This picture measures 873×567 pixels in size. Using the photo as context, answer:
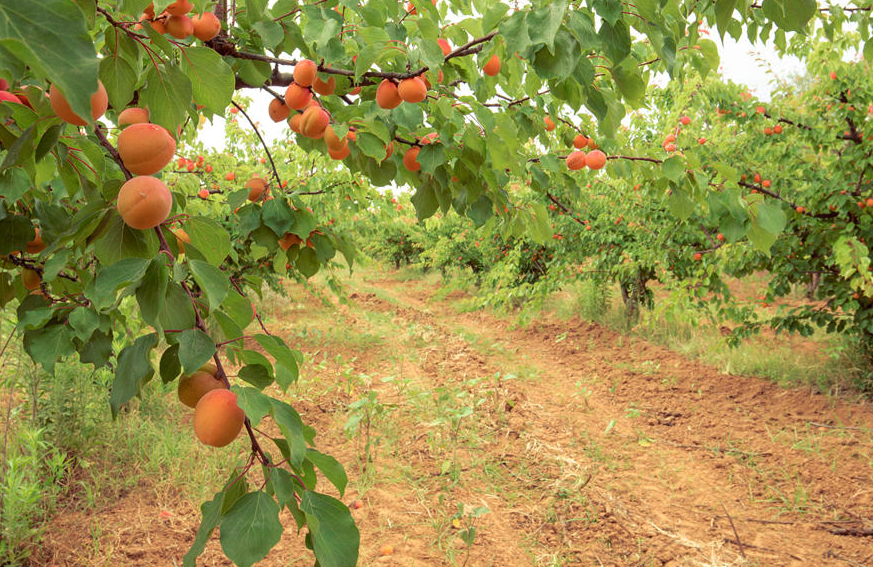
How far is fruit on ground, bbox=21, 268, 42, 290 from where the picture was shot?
1402 mm

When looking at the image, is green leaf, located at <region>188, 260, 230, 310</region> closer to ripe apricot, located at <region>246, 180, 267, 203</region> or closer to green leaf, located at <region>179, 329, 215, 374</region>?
green leaf, located at <region>179, 329, 215, 374</region>

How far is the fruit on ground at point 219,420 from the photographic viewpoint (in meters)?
0.69

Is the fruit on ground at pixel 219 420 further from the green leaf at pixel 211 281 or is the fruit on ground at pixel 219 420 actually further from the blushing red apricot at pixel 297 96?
the blushing red apricot at pixel 297 96

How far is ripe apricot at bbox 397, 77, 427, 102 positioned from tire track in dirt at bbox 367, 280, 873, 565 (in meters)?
2.09

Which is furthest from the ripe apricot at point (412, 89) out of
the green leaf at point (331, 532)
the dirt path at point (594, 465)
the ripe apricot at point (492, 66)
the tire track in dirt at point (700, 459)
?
the tire track in dirt at point (700, 459)

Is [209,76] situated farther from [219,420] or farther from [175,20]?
[219,420]

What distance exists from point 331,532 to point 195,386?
309 millimetres

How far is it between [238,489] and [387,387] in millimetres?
3873

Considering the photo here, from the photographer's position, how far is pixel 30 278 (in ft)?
4.63

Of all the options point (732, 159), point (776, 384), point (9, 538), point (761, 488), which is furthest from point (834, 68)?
point (9, 538)

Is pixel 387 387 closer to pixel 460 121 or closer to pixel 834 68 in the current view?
pixel 460 121

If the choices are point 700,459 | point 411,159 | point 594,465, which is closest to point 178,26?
point 411,159

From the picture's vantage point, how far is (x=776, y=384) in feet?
14.4

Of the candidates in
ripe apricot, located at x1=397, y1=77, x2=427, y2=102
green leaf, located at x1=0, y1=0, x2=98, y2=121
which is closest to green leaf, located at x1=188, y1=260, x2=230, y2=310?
green leaf, located at x1=0, y1=0, x2=98, y2=121
